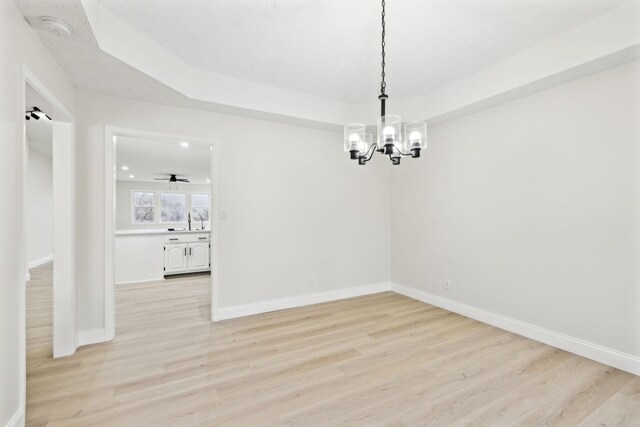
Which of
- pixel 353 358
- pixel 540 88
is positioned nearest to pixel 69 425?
pixel 353 358

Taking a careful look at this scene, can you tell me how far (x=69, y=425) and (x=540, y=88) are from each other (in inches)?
178

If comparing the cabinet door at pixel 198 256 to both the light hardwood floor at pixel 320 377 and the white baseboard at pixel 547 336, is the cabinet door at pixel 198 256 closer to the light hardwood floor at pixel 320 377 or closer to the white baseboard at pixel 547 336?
the light hardwood floor at pixel 320 377

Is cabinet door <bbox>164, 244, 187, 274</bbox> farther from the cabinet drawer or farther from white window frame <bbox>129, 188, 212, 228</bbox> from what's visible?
white window frame <bbox>129, 188, 212, 228</bbox>

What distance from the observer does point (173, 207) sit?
1062cm

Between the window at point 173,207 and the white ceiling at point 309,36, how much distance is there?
837 centimetres

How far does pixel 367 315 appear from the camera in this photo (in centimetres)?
360

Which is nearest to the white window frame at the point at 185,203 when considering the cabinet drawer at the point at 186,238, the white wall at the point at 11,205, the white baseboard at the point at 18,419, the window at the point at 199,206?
the window at the point at 199,206

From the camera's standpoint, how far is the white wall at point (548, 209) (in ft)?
7.71

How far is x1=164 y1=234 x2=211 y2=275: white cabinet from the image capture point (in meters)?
5.63

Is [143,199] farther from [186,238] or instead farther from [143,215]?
[186,238]

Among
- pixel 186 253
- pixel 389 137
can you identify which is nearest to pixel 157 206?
pixel 186 253

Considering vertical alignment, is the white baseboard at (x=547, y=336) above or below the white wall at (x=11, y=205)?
below

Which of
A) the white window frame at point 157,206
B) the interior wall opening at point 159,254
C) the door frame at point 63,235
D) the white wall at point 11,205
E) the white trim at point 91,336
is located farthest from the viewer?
the white window frame at point 157,206

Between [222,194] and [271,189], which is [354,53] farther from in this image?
[222,194]
